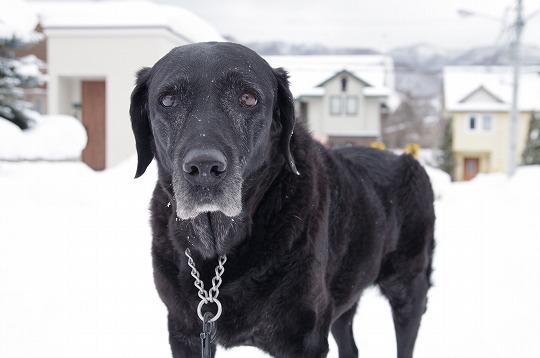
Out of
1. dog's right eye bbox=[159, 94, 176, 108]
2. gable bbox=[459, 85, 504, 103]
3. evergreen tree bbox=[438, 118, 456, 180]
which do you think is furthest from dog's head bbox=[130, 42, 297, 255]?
gable bbox=[459, 85, 504, 103]

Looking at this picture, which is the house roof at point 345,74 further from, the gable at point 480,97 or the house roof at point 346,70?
the gable at point 480,97

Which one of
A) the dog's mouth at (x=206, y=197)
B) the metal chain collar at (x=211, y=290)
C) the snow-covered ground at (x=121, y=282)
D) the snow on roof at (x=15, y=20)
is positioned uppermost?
the snow on roof at (x=15, y=20)

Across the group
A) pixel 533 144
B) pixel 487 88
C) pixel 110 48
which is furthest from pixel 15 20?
pixel 487 88

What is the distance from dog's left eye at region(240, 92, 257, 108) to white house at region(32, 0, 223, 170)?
14770 millimetres

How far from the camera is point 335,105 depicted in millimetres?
34250

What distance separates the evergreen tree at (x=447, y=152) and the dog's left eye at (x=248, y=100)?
42.6 m

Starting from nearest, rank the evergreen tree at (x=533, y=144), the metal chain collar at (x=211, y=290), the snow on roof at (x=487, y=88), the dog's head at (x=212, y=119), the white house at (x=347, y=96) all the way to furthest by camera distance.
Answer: the dog's head at (x=212, y=119) < the metal chain collar at (x=211, y=290) < the white house at (x=347, y=96) < the evergreen tree at (x=533, y=144) < the snow on roof at (x=487, y=88)

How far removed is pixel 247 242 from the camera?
Answer: 2.70 m

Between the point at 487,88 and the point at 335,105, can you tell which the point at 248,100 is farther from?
the point at 487,88

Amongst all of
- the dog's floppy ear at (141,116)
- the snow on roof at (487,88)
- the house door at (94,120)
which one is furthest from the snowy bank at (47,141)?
the snow on roof at (487,88)

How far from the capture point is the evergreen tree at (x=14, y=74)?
12297mm

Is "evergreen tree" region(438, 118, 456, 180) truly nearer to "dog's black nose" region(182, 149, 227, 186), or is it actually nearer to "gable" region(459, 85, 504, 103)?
"gable" region(459, 85, 504, 103)

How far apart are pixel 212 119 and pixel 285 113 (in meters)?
0.54

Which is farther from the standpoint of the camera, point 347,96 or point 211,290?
point 347,96
